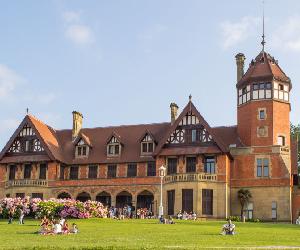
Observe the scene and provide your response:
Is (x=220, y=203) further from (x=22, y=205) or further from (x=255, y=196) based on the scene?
(x=22, y=205)

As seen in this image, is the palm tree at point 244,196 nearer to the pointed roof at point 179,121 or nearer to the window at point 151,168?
the pointed roof at point 179,121

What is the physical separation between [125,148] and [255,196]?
1484 centimetres

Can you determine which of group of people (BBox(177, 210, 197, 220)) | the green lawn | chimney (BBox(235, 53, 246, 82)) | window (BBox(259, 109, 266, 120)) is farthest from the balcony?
the green lawn

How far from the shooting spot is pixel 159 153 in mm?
55438

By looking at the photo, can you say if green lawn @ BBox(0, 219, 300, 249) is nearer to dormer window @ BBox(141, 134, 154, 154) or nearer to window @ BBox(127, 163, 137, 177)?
window @ BBox(127, 163, 137, 177)

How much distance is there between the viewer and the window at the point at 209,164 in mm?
54062

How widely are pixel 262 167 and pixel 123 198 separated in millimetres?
14756

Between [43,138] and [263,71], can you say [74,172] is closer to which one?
[43,138]

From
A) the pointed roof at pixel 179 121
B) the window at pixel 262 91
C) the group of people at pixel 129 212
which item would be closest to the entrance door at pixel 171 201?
the group of people at pixel 129 212

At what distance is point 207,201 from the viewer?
52281 millimetres

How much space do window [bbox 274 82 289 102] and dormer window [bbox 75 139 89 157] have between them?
68.3 feet

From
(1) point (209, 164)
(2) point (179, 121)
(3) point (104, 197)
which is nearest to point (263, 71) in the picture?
(2) point (179, 121)

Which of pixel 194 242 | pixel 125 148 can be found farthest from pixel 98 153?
pixel 194 242

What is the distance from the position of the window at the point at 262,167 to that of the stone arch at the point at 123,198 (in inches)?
522
